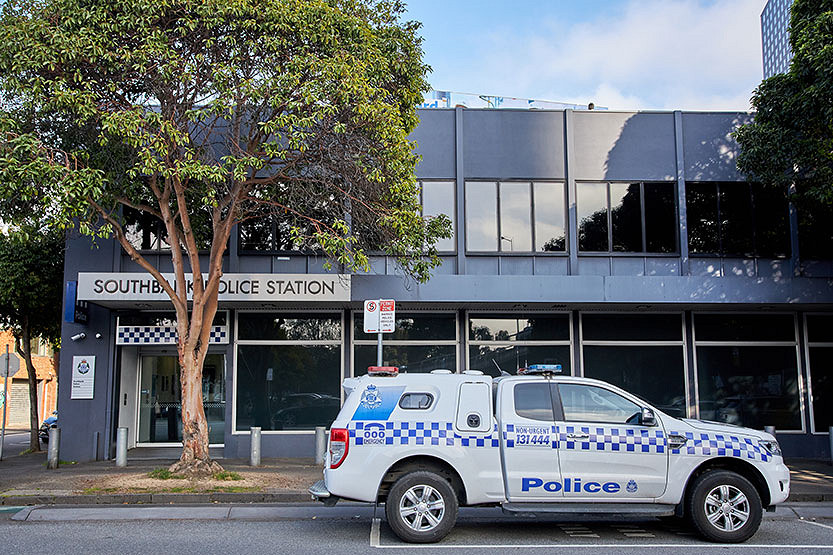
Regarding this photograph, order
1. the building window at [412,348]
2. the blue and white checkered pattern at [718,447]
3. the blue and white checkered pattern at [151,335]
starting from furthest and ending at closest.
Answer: the building window at [412,348], the blue and white checkered pattern at [151,335], the blue and white checkered pattern at [718,447]

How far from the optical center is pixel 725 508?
8500 mm

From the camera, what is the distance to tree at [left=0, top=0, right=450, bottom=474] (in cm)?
1198

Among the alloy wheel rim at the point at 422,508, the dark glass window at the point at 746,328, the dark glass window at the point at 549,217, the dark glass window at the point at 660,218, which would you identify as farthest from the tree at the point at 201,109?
the dark glass window at the point at 746,328

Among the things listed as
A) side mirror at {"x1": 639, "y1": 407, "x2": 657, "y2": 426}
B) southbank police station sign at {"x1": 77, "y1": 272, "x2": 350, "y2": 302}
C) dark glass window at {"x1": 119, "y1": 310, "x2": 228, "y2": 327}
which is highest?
southbank police station sign at {"x1": 77, "y1": 272, "x2": 350, "y2": 302}

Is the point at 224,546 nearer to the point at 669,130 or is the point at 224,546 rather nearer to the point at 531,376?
the point at 531,376

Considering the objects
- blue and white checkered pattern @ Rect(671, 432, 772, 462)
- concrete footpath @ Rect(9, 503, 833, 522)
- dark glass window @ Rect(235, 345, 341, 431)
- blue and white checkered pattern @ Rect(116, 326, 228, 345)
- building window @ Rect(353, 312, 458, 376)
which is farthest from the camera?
building window @ Rect(353, 312, 458, 376)

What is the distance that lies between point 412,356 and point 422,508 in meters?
8.83

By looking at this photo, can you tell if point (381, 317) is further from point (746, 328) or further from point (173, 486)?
point (746, 328)

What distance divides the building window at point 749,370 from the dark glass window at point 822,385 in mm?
380

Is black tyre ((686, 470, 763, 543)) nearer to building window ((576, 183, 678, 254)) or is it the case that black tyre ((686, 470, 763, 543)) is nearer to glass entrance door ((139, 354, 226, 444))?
building window ((576, 183, 678, 254))

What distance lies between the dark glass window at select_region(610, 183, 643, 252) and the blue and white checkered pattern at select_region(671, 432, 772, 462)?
9.02 m

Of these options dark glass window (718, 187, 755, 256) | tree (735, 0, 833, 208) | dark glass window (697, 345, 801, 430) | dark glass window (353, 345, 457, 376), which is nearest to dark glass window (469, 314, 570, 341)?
dark glass window (353, 345, 457, 376)

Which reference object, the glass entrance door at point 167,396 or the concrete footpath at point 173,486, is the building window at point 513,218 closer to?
the concrete footpath at point 173,486

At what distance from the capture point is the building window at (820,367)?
17141mm
